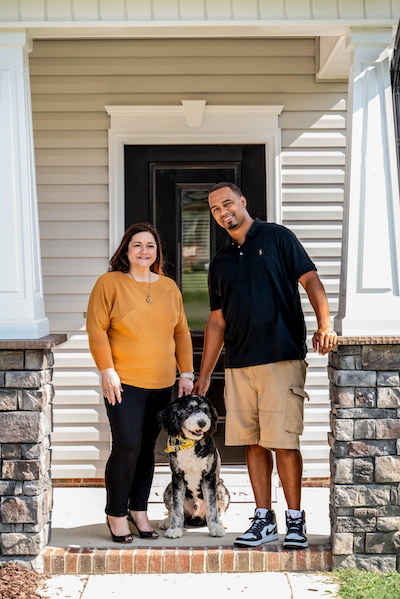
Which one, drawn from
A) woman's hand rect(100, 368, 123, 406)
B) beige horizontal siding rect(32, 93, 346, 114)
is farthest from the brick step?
beige horizontal siding rect(32, 93, 346, 114)

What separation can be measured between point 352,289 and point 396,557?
1.28 metres

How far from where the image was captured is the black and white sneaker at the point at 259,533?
9.26 feet

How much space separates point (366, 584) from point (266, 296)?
53.7 inches

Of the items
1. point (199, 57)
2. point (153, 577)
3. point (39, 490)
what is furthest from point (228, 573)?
point (199, 57)

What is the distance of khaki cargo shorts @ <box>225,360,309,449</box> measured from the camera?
277 cm

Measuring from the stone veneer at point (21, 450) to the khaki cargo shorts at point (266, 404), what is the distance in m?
0.92

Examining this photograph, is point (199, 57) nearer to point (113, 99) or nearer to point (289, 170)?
point (113, 99)

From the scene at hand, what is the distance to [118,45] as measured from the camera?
3.92m

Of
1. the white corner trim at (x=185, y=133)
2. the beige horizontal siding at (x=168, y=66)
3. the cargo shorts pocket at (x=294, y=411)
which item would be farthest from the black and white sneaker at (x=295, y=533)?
the beige horizontal siding at (x=168, y=66)

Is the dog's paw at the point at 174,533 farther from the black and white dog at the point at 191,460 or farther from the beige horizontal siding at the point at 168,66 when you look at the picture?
the beige horizontal siding at the point at 168,66

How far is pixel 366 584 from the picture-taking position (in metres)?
2.63

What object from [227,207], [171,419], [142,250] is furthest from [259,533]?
[227,207]

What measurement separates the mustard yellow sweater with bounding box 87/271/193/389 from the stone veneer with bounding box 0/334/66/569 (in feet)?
0.83

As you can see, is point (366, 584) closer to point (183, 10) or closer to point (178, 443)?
point (178, 443)
